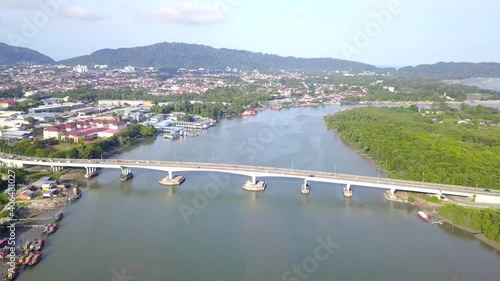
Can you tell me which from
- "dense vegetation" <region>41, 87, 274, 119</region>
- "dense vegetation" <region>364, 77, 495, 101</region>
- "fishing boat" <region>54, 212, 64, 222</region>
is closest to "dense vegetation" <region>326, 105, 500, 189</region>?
"dense vegetation" <region>41, 87, 274, 119</region>

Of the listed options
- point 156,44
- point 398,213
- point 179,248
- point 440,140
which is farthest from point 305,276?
point 156,44

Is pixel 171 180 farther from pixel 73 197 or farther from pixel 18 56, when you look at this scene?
pixel 18 56

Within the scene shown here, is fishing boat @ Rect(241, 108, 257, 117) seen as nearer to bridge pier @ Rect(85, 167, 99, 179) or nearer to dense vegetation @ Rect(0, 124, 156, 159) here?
dense vegetation @ Rect(0, 124, 156, 159)

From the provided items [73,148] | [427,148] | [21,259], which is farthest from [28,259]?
[427,148]

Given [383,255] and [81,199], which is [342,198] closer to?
[383,255]

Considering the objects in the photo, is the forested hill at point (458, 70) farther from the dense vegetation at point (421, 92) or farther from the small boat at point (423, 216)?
the small boat at point (423, 216)

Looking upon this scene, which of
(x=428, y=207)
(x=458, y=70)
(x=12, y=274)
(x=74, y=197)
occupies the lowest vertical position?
(x=12, y=274)
